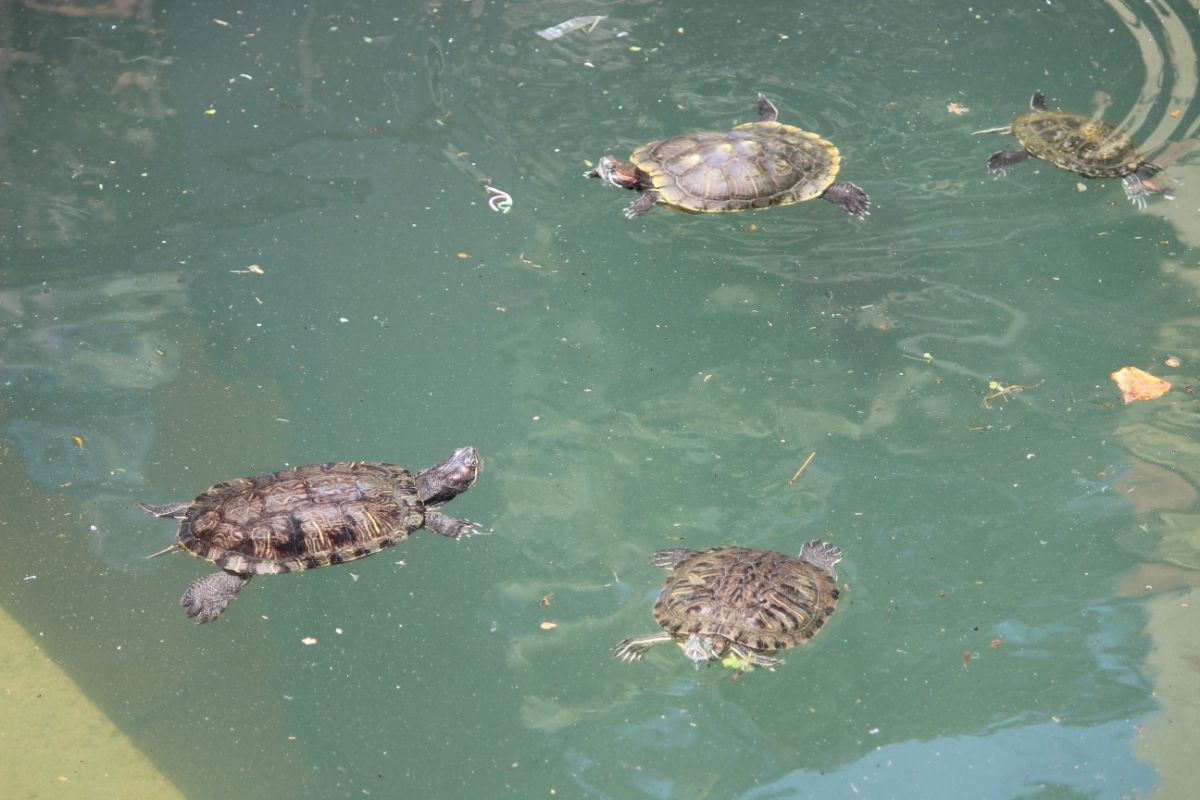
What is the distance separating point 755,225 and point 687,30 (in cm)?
158

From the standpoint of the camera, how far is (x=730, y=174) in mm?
4727

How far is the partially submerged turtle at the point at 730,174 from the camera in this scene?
473cm

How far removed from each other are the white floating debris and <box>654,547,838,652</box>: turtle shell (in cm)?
341

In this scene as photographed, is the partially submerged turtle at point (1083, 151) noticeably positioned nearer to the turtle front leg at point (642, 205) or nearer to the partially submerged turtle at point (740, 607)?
the turtle front leg at point (642, 205)

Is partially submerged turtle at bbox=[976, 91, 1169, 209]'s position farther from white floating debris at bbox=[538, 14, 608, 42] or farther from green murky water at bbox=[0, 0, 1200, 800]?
white floating debris at bbox=[538, 14, 608, 42]

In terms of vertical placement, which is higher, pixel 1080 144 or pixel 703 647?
pixel 1080 144

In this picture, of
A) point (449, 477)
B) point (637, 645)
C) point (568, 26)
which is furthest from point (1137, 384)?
point (568, 26)

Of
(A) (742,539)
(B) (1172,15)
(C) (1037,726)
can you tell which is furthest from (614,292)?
(B) (1172,15)

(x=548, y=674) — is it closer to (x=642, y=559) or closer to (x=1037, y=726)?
(x=642, y=559)

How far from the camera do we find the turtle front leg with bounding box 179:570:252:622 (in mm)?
3430

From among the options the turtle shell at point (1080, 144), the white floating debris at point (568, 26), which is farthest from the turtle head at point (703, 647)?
the white floating debris at point (568, 26)

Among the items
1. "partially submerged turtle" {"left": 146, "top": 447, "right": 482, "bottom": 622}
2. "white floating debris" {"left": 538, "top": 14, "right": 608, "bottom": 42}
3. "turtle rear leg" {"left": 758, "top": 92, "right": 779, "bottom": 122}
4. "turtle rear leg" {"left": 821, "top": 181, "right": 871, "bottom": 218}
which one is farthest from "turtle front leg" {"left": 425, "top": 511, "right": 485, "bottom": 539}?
"white floating debris" {"left": 538, "top": 14, "right": 608, "bottom": 42}

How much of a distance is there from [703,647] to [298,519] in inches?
52.4

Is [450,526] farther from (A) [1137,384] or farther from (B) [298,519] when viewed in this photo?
(A) [1137,384]
